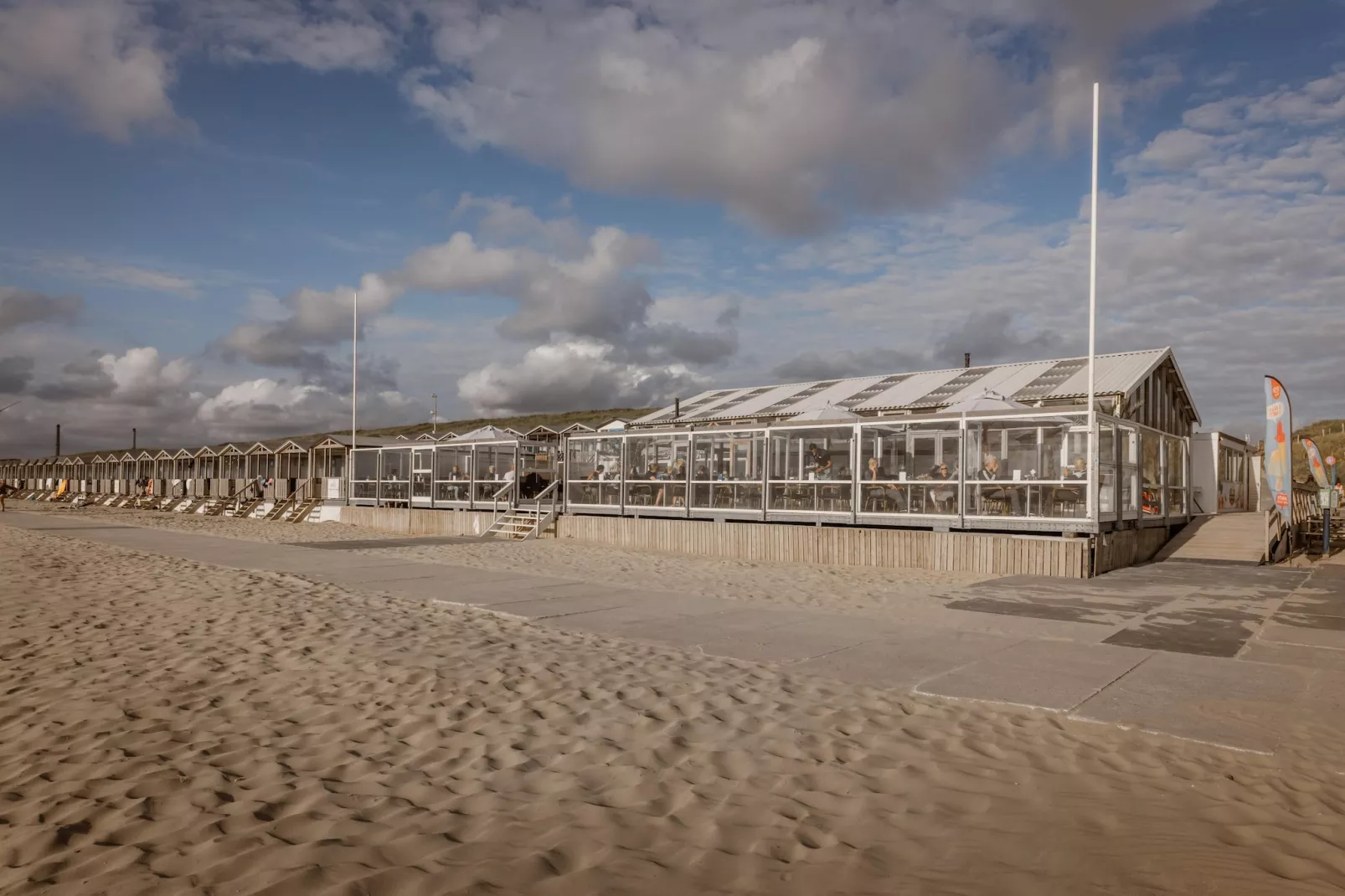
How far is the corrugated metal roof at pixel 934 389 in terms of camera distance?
22016 millimetres

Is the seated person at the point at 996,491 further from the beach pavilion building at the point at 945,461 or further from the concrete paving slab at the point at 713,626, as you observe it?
the concrete paving slab at the point at 713,626

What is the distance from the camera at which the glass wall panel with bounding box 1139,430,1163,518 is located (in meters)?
16.4

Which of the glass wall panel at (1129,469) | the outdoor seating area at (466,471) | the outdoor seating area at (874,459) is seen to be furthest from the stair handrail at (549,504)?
the glass wall panel at (1129,469)

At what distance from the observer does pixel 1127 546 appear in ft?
49.3

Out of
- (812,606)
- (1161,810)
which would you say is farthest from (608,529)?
(1161,810)

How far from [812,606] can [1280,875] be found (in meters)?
7.00

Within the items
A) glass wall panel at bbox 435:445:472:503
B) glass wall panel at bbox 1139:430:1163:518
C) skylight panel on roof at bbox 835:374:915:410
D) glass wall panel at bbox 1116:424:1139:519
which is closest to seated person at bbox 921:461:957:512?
glass wall panel at bbox 1116:424:1139:519

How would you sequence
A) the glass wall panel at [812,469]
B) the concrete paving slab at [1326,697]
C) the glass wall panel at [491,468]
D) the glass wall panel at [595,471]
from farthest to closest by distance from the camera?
the glass wall panel at [491,468], the glass wall panel at [595,471], the glass wall panel at [812,469], the concrete paving slab at [1326,697]

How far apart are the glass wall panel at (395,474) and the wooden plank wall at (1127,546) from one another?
2126cm

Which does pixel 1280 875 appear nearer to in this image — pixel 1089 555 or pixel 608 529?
pixel 1089 555

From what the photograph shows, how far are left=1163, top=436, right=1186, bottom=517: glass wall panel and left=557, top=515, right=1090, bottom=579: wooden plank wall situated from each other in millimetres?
5637

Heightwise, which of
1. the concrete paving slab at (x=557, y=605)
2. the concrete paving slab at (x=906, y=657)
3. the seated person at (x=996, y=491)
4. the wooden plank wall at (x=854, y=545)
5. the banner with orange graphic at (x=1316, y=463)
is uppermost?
the banner with orange graphic at (x=1316, y=463)

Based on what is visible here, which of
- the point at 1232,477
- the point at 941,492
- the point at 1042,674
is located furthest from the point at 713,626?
the point at 1232,477

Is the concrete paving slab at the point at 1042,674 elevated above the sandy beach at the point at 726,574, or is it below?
above
